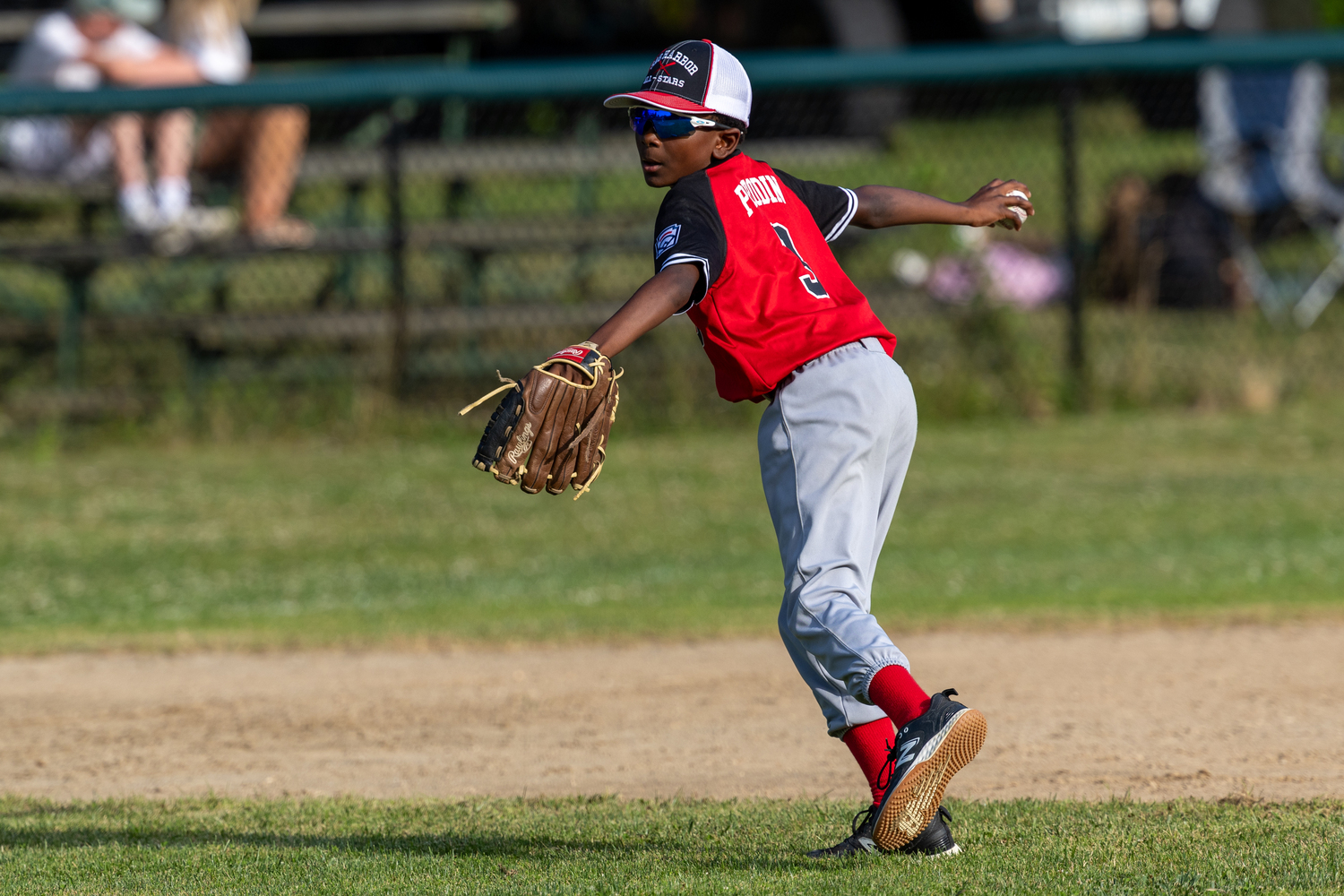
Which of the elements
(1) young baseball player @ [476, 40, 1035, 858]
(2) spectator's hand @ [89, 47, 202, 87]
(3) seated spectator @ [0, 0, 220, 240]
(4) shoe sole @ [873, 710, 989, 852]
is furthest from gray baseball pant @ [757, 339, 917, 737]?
(2) spectator's hand @ [89, 47, 202, 87]

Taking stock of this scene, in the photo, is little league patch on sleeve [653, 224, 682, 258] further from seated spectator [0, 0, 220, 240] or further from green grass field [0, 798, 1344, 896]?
seated spectator [0, 0, 220, 240]

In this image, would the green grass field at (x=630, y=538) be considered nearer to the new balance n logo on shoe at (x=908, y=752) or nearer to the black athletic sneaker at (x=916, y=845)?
the black athletic sneaker at (x=916, y=845)

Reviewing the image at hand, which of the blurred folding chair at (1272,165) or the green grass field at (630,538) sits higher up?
the blurred folding chair at (1272,165)

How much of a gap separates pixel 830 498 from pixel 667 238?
664 millimetres

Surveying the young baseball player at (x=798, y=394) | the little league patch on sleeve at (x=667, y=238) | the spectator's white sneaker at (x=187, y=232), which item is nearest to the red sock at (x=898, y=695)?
the young baseball player at (x=798, y=394)

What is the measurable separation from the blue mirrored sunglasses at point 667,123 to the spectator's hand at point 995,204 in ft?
2.55

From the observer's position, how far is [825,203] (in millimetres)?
4027

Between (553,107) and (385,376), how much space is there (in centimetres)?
333

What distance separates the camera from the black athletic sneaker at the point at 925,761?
3.36 meters

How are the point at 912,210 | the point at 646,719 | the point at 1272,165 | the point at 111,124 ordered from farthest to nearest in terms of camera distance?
the point at 1272,165 → the point at 111,124 → the point at 646,719 → the point at 912,210

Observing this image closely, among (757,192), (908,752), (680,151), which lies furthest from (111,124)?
(908,752)

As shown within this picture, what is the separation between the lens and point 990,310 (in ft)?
35.1

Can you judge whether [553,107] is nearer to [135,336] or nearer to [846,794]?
→ [135,336]

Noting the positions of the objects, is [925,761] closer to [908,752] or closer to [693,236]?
[908,752]
